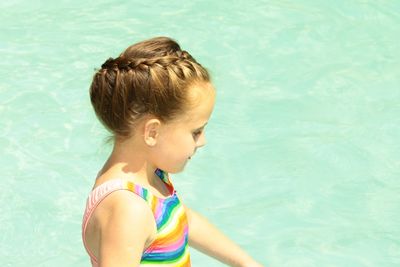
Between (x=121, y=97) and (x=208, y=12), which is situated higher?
(x=121, y=97)

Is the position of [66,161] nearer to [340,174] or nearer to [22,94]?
[22,94]

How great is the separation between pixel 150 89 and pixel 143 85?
0.9 inches

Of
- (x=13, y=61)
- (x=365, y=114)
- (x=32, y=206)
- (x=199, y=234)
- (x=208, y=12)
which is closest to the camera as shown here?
(x=199, y=234)

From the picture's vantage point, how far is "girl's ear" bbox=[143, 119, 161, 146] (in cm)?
267

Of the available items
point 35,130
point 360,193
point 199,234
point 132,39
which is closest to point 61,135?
point 35,130

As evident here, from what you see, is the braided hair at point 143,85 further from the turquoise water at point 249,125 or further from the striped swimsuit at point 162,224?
the turquoise water at point 249,125

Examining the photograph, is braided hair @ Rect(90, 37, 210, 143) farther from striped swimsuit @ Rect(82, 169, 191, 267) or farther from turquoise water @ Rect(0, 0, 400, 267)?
turquoise water @ Rect(0, 0, 400, 267)

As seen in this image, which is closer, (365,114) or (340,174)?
(340,174)

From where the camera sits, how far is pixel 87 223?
2709 mm

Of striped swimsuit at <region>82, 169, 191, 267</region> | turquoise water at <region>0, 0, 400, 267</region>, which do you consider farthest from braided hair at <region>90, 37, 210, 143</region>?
turquoise water at <region>0, 0, 400, 267</region>

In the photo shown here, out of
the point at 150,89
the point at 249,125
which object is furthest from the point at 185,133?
the point at 249,125

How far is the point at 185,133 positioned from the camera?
2730mm

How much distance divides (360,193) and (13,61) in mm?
2473

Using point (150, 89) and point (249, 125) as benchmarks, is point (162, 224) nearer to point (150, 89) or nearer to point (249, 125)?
point (150, 89)
